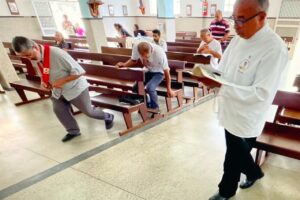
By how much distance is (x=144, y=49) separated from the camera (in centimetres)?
295

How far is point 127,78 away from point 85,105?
83 cm

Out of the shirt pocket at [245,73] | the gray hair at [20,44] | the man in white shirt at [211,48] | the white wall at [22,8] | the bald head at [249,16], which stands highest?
the white wall at [22,8]

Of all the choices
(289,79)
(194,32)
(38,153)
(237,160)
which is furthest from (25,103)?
(194,32)

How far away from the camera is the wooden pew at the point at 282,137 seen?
1.78 meters

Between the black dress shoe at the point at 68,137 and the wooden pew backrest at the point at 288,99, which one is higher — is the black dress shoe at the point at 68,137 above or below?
below

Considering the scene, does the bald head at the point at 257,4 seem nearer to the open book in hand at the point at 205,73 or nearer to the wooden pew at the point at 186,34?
the open book in hand at the point at 205,73

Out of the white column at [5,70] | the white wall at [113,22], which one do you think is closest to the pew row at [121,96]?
the white column at [5,70]

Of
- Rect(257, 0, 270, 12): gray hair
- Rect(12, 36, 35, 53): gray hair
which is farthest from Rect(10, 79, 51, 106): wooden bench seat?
Rect(257, 0, 270, 12): gray hair

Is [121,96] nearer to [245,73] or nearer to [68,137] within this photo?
[68,137]

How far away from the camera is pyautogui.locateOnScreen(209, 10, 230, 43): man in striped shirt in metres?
5.08

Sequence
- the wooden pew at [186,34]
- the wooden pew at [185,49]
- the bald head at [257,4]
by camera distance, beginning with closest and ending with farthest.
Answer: the bald head at [257,4] < the wooden pew at [185,49] < the wooden pew at [186,34]

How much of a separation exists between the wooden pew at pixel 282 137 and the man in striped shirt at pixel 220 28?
3457 mm

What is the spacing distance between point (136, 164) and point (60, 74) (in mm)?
1384

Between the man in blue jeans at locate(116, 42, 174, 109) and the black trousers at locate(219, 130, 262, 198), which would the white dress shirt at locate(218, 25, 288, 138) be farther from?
the man in blue jeans at locate(116, 42, 174, 109)
